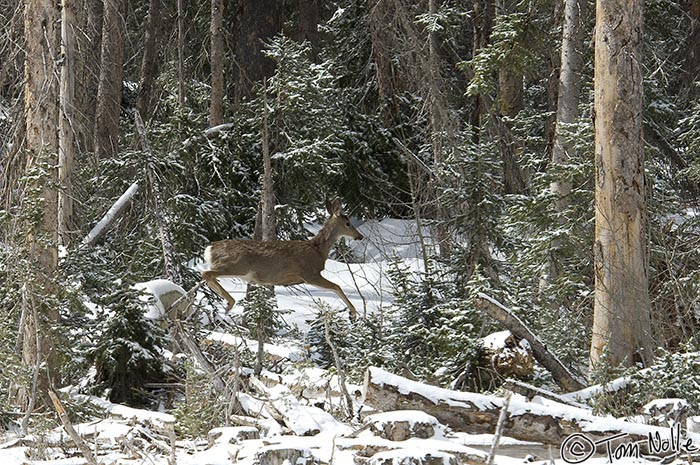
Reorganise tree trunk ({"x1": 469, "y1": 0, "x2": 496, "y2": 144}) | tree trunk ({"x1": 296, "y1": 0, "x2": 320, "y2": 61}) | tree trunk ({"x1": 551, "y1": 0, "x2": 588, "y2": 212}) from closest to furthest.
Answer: tree trunk ({"x1": 551, "y1": 0, "x2": 588, "y2": 212}), tree trunk ({"x1": 469, "y1": 0, "x2": 496, "y2": 144}), tree trunk ({"x1": 296, "y1": 0, "x2": 320, "y2": 61})

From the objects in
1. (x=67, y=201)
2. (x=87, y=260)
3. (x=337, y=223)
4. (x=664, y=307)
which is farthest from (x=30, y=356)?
(x=664, y=307)

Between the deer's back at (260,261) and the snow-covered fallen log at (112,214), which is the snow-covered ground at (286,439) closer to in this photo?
the deer's back at (260,261)

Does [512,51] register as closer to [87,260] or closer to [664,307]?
[664,307]

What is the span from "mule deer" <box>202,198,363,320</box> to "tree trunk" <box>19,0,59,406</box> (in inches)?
91.5

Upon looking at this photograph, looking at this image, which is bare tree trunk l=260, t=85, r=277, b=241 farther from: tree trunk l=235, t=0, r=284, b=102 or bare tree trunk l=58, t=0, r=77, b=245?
bare tree trunk l=58, t=0, r=77, b=245

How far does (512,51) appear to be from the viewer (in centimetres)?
1489

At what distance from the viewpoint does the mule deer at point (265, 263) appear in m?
13.0

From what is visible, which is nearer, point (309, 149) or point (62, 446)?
point (62, 446)

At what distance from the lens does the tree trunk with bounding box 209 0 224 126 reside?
1802 cm

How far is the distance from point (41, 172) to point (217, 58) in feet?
24.5

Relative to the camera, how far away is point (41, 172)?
10.9 meters

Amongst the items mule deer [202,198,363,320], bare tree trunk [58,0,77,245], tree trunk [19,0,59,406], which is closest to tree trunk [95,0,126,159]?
mule deer [202,198,363,320]

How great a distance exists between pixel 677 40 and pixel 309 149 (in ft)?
32.0

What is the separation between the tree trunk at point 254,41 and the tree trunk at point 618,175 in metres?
8.89
